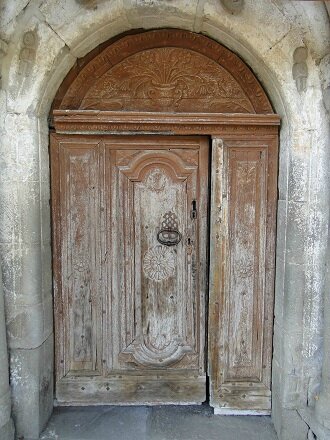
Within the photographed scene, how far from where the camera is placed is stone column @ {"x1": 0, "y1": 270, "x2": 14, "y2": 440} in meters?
2.55

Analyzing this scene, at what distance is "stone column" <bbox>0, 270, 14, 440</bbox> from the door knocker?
45.4 inches

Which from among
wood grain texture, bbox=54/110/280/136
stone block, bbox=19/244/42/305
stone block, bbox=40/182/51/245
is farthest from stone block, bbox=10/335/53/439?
wood grain texture, bbox=54/110/280/136

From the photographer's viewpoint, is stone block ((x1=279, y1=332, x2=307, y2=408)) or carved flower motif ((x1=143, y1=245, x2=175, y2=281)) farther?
carved flower motif ((x1=143, y1=245, x2=175, y2=281))

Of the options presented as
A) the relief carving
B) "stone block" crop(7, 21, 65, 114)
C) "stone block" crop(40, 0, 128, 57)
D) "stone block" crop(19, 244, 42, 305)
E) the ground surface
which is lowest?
the ground surface

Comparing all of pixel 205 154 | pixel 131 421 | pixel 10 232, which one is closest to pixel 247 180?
pixel 205 154

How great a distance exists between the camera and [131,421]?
2.85 m

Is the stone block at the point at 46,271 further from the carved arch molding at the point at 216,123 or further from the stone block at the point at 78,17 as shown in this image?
the stone block at the point at 78,17

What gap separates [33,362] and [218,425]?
1.39 meters

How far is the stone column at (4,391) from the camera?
8.36 feet

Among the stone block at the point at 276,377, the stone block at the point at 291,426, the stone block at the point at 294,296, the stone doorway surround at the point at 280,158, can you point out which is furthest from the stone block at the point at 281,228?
the stone block at the point at 291,426

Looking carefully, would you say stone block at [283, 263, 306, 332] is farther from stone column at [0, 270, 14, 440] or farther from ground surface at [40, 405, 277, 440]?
stone column at [0, 270, 14, 440]

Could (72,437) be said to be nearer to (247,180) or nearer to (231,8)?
(247,180)

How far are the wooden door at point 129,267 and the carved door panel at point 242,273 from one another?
0.12m

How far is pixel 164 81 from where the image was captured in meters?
2.79
